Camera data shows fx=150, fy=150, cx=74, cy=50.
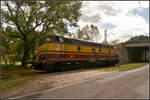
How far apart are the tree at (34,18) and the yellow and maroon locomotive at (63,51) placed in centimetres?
384

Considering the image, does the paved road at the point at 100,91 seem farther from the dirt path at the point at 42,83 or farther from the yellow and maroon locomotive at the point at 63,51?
the yellow and maroon locomotive at the point at 63,51

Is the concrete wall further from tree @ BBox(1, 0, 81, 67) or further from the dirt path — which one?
the dirt path

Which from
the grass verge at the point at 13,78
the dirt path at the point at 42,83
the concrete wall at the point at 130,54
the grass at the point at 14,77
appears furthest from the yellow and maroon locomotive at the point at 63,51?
the concrete wall at the point at 130,54

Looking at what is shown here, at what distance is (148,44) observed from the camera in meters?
36.2

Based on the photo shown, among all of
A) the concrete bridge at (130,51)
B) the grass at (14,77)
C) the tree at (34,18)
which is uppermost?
the tree at (34,18)

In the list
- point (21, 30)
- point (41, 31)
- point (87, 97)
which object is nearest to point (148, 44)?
point (41, 31)

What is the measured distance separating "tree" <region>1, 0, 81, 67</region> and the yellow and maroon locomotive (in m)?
3.84

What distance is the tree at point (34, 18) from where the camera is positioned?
1719 centimetres

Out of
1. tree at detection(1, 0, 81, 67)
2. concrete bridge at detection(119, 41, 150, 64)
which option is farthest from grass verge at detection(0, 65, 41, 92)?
concrete bridge at detection(119, 41, 150, 64)

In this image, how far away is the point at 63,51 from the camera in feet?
51.6

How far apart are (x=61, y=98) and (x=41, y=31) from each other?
1507cm

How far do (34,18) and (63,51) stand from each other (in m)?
6.16

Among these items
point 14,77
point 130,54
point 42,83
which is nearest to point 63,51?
point 14,77

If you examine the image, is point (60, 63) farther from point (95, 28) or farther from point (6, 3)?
point (95, 28)
